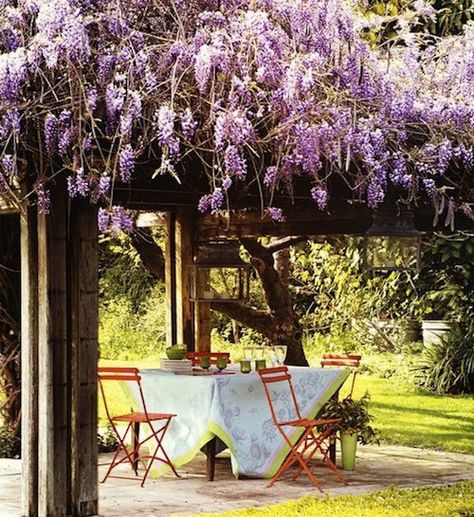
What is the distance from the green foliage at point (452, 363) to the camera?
13.2 meters

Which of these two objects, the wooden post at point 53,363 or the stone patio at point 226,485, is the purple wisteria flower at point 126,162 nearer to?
the wooden post at point 53,363

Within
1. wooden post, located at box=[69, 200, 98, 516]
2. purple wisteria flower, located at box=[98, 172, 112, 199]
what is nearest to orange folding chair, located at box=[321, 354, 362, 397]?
wooden post, located at box=[69, 200, 98, 516]

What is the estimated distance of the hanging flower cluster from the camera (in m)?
5.32

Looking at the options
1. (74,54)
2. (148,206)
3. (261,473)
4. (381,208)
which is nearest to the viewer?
(74,54)

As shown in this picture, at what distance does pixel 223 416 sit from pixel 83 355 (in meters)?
1.63

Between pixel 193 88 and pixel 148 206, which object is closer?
pixel 193 88

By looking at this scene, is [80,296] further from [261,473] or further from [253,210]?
[253,210]

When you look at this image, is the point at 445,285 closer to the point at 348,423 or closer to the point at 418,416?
the point at 418,416

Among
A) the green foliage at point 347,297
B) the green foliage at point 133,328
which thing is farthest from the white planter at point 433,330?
the green foliage at point 133,328

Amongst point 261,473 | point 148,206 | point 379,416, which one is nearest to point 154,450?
point 261,473

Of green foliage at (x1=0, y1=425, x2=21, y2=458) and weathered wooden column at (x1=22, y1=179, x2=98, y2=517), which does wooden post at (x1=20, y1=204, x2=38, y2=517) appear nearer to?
weathered wooden column at (x1=22, y1=179, x2=98, y2=517)

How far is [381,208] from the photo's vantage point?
6.78 metres

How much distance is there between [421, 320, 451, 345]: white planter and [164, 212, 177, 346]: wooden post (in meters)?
5.08

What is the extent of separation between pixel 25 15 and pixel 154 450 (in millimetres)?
3371
